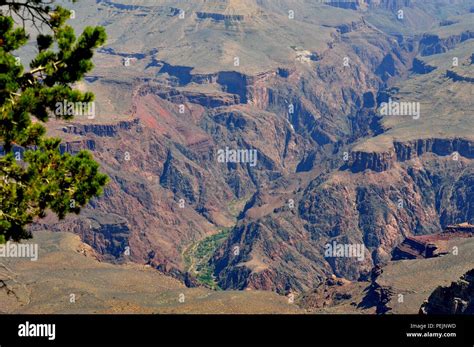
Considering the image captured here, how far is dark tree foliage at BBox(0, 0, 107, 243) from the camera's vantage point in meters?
45.2

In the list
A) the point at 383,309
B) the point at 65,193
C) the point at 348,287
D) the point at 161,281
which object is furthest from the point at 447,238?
the point at 65,193

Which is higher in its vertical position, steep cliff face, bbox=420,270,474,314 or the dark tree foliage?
the dark tree foliage

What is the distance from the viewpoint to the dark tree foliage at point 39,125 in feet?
148

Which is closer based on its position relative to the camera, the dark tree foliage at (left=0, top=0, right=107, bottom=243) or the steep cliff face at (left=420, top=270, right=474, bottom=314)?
the dark tree foliage at (left=0, top=0, right=107, bottom=243)

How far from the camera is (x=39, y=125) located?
47.3 metres

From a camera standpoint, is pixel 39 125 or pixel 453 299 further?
pixel 453 299

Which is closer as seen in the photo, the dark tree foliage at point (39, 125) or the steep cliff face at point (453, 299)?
the dark tree foliage at point (39, 125)

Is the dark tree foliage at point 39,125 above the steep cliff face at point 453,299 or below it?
above

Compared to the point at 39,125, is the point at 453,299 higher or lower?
lower

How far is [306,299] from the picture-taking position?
6353 inches

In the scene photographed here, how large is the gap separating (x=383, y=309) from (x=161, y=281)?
36778 millimetres
